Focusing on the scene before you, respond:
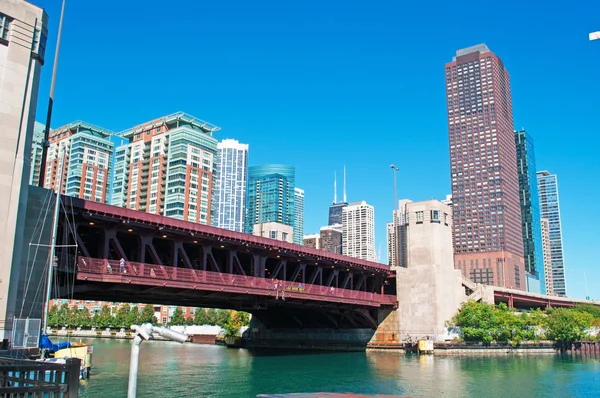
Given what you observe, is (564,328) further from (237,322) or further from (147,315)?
(147,315)

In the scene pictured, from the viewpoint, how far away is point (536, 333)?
10250 centimetres

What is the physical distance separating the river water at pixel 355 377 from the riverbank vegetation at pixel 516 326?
1483cm

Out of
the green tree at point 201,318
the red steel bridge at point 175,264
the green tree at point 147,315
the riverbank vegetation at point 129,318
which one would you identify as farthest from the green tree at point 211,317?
the red steel bridge at point 175,264

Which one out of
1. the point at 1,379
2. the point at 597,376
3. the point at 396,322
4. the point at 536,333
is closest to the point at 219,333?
the point at 396,322

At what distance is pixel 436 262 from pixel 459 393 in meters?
56.4

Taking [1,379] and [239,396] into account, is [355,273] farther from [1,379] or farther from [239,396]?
[1,379]

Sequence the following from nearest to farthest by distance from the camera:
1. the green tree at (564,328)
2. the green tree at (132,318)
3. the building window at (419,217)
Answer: the green tree at (564,328) → the building window at (419,217) → the green tree at (132,318)

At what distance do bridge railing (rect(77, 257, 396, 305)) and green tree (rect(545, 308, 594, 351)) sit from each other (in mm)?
38430

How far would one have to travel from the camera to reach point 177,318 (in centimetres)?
18562

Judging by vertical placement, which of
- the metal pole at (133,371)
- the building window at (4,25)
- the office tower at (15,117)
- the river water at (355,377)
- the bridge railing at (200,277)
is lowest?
the river water at (355,377)

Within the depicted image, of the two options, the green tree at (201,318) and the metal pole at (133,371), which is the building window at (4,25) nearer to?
the metal pole at (133,371)

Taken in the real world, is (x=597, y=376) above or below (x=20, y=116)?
below

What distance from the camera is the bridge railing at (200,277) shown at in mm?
53625

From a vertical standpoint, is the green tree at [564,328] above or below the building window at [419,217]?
below
